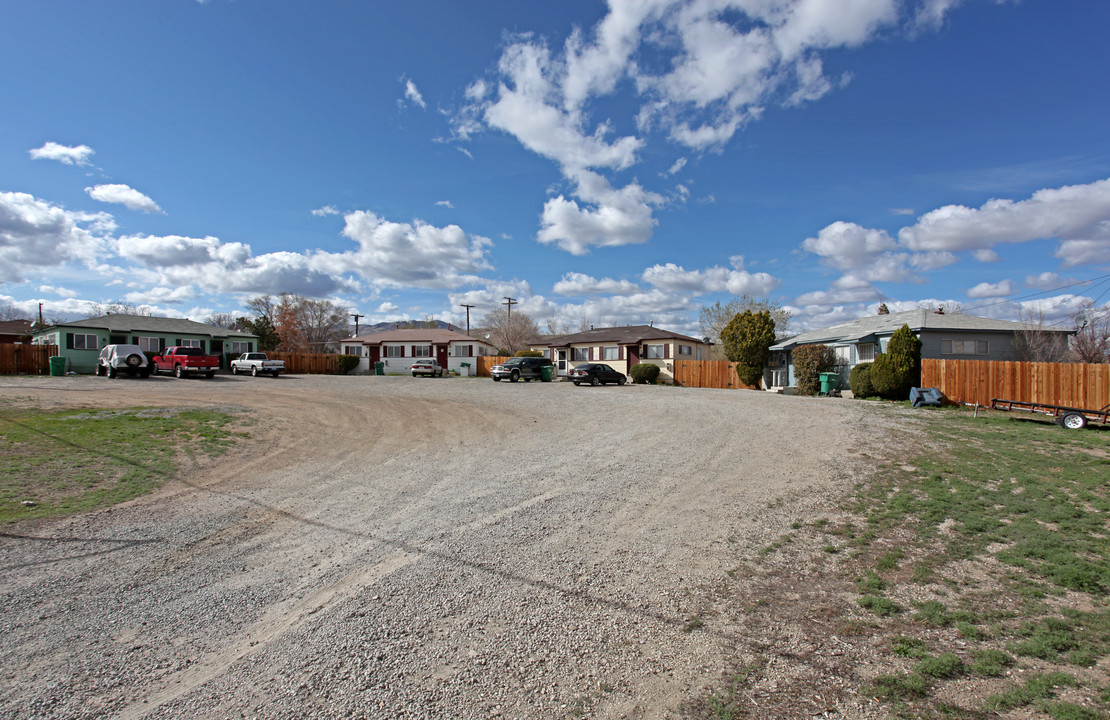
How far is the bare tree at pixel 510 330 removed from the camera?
2805 inches

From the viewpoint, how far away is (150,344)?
3694 cm

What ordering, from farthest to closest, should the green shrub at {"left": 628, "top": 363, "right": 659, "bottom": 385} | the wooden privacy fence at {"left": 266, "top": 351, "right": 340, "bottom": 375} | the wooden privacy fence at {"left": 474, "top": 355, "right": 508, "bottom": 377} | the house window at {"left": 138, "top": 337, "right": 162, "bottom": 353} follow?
the wooden privacy fence at {"left": 474, "top": 355, "right": 508, "bottom": 377}
the wooden privacy fence at {"left": 266, "top": 351, "right": 340, "bottom": 375}
the house window at {"left": 138, "top": 337, "right": 162, "bottom": 353}
the green shrub at {"left": 628, "top": 363, "right": 659, "bottom": 385}

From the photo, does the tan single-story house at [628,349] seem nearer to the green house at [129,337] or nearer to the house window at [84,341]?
the green house at [129,337]

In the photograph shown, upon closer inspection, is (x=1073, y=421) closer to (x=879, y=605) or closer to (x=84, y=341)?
(x=879, y=605)

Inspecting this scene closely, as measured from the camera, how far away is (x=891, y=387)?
22.1m

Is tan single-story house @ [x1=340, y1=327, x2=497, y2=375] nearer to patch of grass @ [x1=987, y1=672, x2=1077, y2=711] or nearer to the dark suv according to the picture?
the dark suv

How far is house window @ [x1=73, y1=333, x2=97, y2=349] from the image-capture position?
32.9 meters

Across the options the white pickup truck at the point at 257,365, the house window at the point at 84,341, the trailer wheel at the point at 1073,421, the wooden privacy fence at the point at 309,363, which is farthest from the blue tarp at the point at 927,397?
the house window at the point at 84,341

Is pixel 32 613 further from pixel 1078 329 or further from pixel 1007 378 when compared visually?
pixel 1078 329

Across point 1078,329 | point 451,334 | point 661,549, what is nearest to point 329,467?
point 661,549

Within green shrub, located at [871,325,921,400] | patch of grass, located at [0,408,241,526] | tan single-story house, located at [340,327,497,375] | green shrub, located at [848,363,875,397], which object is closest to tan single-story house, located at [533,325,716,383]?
tan single-story house, located at [340,327,497,375]

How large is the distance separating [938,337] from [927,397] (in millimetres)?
7847

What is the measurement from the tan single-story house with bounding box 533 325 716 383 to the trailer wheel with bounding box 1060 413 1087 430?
73.4 feet

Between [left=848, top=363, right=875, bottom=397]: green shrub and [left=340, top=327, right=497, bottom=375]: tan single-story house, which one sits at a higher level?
[left=340, top=327, right=497, bottom=375]: tan single-story house
